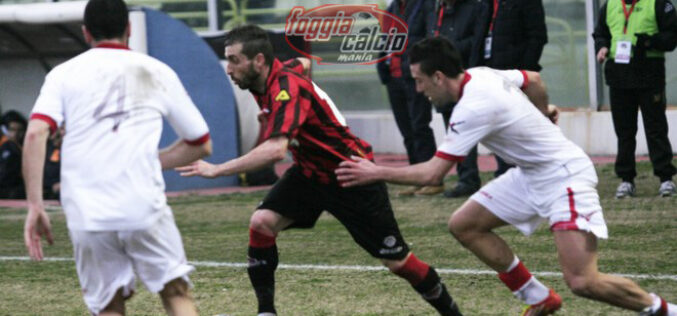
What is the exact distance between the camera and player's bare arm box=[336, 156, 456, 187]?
5.76 m

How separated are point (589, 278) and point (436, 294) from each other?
2.91ft

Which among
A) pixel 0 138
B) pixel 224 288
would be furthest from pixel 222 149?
pixel 224 288

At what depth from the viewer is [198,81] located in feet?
47.0

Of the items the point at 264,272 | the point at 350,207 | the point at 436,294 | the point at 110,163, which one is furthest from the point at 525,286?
the point at 110,163

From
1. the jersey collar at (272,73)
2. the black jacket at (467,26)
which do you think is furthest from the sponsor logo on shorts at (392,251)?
the black jacket at (467,26)

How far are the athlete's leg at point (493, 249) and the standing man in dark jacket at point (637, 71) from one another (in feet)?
15.8

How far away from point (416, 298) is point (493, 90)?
5.88 ft

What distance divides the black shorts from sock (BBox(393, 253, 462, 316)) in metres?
0.08

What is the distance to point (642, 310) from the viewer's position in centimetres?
589

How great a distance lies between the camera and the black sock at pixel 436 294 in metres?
6.30

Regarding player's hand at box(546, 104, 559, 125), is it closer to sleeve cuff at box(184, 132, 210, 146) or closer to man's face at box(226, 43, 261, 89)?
man's face at box(226, 43, 261, 89)

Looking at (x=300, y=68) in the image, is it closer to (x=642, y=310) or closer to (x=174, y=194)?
(x=642, y=310)

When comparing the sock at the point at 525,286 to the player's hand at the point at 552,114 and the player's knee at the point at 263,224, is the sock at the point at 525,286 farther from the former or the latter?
the player's knee at the point at 263,224
